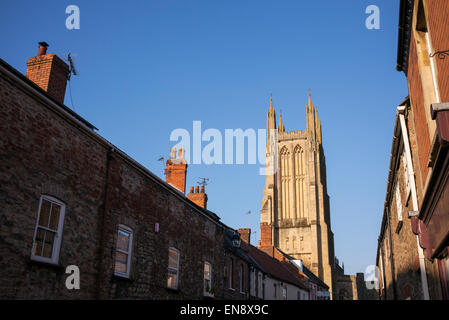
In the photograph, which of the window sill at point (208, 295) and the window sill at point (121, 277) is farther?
the window sill at point (208, 295)

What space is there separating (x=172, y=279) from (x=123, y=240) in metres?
3.67

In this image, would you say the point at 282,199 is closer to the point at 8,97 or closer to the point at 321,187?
the point at 321,187

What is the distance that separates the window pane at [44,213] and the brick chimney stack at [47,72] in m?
4.19

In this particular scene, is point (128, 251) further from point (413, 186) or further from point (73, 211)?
point (413, 186)

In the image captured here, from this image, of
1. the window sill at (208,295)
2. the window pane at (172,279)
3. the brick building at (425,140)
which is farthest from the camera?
the window sill at (208,295)

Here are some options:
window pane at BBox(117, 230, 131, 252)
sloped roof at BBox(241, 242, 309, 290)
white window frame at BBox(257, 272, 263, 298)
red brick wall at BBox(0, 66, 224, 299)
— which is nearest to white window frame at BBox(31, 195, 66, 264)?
red brick wall at BBox(0, 66, 224, 299)

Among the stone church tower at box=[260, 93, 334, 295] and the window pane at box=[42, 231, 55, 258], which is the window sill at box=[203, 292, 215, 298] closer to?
the window pane at box=[42, 231, 55, 258]

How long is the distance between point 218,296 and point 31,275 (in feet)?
39.1

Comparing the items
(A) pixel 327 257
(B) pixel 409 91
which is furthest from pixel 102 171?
(A) pixel 327 257

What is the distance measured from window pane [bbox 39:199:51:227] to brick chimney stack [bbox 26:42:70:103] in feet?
13.8

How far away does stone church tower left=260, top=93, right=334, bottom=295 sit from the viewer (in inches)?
2749

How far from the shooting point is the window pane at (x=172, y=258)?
52.4 feet

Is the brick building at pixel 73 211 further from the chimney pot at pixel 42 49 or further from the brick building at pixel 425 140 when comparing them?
the brick building at pixel 425 140

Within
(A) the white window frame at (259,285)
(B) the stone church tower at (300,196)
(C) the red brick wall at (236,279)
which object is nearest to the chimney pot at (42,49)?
(C) the red brick wall at (236,279)
